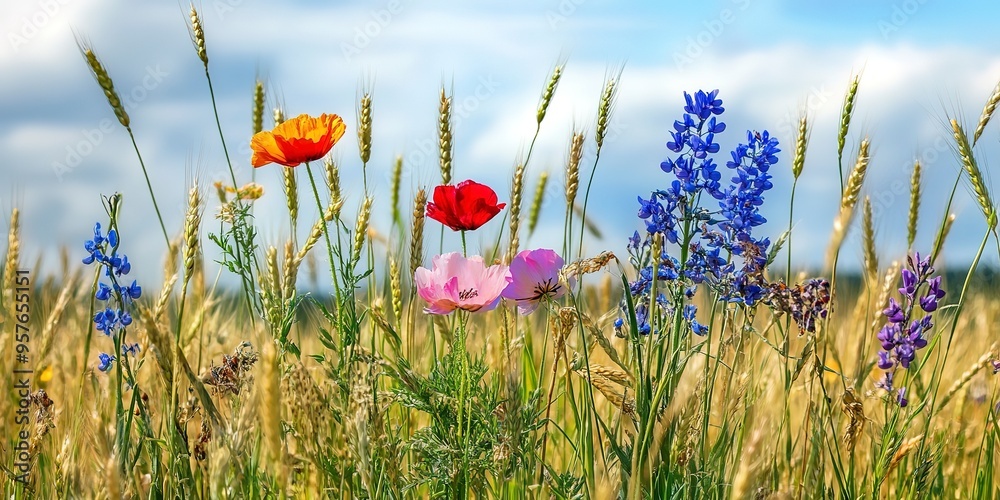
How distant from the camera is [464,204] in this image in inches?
84.7

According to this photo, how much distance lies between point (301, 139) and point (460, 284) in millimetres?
564

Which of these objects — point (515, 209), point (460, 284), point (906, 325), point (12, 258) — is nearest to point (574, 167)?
point (515, 209)

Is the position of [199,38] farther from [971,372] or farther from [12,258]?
[971,372]

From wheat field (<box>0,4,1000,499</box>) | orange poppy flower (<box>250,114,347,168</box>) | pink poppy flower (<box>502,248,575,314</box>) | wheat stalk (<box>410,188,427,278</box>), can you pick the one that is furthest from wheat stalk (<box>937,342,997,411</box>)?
orange poppy flower (<box>250,114,347,168</box>)

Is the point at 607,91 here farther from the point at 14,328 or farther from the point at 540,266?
the point at 14,328

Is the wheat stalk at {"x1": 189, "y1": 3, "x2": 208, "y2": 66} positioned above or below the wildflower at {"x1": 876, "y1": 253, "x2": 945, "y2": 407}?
above

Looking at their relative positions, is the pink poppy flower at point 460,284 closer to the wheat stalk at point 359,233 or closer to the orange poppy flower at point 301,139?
the wheat stalk at point 359,233

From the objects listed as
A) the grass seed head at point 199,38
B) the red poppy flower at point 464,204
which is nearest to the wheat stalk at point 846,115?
the red poppy flower at point 464,204

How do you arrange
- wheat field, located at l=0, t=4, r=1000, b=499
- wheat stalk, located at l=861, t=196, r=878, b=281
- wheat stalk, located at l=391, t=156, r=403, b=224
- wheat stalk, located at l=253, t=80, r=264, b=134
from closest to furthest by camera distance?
wheat field, located at l=0, t=4, r=1000, b=499, wheat stalk, located at l=861, t=196, r=878, b=281, wheat stalk, located at l=253, t=80, r=264, b=134, wheat stalk, located at l=391, t=156, r=403, b=224

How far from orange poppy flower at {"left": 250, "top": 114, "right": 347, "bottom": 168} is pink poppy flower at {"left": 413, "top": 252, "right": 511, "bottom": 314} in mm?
442

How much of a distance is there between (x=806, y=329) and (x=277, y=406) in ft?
4.50

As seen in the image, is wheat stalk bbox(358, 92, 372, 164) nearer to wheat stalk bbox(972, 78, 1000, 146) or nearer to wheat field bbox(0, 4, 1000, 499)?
wheat field bbox(0, 4, 1000, 499)

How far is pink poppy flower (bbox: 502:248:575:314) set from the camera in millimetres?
2059

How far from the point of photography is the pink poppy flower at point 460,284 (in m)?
1.96
